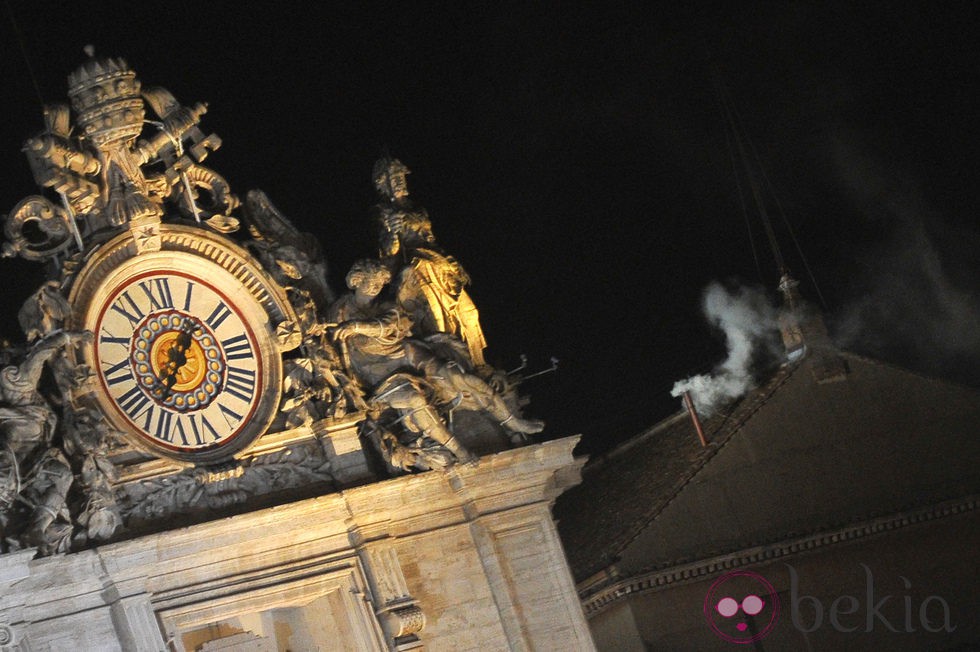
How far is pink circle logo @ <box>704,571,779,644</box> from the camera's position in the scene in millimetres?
24234

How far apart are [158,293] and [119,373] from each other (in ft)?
2.28

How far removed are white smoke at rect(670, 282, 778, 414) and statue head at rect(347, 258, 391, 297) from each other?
7.63m

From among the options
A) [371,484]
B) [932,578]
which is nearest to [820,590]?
[932,578]

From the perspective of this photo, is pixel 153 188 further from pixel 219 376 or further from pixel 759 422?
pixel 759 422

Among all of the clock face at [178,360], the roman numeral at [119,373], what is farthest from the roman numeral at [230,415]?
the roman numeral at [119,373]

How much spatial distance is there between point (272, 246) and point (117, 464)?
216 cm

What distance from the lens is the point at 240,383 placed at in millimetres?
18484

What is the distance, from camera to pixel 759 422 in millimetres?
25812

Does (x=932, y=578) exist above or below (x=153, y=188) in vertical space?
below

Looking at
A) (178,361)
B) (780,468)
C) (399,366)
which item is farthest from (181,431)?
(780,468)

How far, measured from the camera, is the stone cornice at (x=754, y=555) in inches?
943

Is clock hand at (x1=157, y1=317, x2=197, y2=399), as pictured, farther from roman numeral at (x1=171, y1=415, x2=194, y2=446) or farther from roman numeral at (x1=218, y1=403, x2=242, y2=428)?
roman numeral at (x1=218, y1=403, x2=242, y2=428)

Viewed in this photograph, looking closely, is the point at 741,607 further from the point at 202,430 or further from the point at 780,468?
the point at 202,430

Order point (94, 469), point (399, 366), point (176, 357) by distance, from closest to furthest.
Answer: point (94, 469) → point (176, 357) → point (399, 366)
